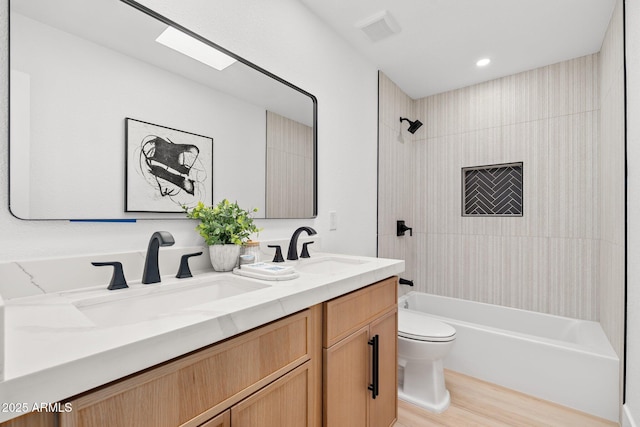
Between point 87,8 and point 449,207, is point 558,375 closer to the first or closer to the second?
point 449,207

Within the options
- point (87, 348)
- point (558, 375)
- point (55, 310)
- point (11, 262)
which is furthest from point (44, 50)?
point (558, 375)

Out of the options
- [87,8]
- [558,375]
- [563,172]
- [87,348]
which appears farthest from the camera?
[563,172]

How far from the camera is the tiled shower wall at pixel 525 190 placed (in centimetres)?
231

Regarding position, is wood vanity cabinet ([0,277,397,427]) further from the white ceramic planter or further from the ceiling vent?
the ceiling vent

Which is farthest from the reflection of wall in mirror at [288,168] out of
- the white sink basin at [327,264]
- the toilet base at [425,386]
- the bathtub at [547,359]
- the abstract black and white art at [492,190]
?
the abstract black and white art at [492,190]

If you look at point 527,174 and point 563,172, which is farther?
point 527,174

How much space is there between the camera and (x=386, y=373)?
1461 millimetres

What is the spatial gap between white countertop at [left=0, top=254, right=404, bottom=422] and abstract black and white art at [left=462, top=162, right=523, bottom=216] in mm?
2473

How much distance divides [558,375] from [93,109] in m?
2.75

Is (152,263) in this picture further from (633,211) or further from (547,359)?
(547,359)

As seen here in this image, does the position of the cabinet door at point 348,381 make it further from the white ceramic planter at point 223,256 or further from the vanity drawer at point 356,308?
the white ceramic planter at point 223,256

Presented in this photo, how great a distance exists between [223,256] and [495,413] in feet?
6.07

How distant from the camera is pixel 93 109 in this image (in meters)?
0.98

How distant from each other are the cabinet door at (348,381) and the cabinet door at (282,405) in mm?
97
